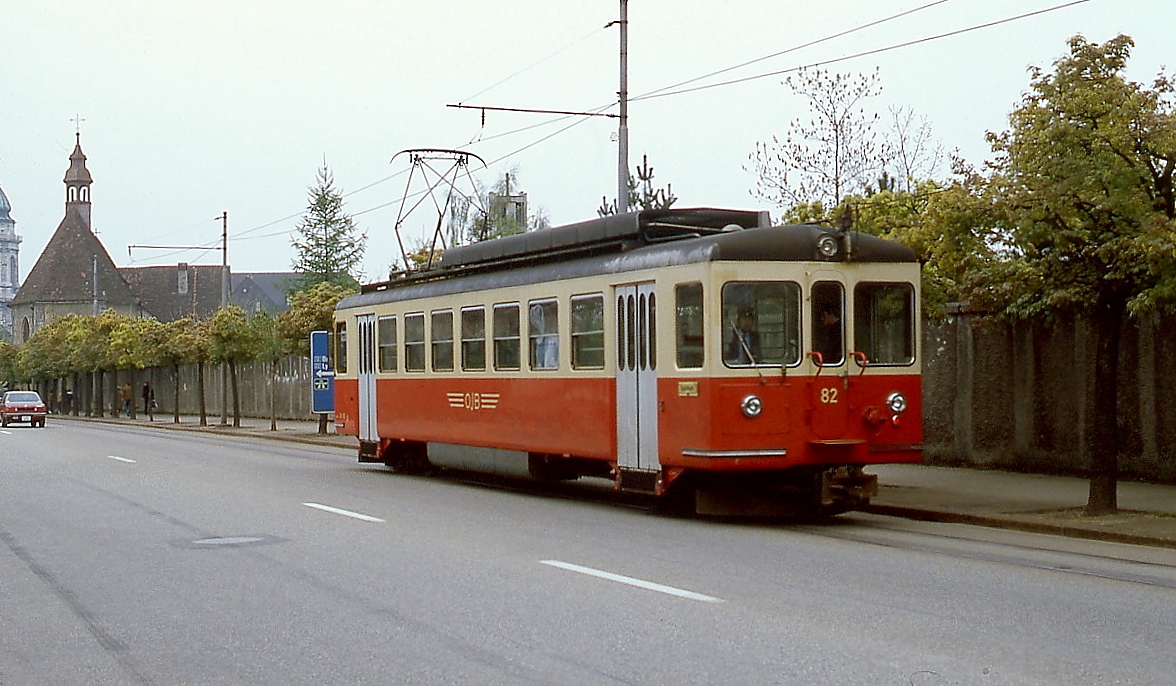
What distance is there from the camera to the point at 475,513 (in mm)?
17391

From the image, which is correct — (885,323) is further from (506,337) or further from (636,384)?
(506,337)

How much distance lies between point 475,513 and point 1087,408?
27.9 feet

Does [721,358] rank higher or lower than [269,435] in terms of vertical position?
higher

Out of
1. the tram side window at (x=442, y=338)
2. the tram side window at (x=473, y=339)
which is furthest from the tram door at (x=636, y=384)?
the tram side window at (x=442, y=338)

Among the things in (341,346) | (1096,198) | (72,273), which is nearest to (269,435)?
(341,346)

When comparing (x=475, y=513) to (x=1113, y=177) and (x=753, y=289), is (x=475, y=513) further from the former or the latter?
(x=1113, y=177)

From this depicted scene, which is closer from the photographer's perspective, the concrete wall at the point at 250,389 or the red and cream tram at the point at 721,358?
the red and cream tram at the point at 721,358

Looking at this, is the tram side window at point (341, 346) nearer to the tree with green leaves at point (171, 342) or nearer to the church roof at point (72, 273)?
the tree with green leaves at point (171, 342)

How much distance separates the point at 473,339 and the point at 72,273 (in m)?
117

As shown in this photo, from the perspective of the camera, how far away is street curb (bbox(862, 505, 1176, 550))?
46.5 feet

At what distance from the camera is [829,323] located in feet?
53.0

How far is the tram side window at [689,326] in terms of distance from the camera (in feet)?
51.9

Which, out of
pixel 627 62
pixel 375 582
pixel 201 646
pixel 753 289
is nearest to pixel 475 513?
pixel 753 289

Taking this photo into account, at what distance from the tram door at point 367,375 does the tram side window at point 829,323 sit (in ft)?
33.8
